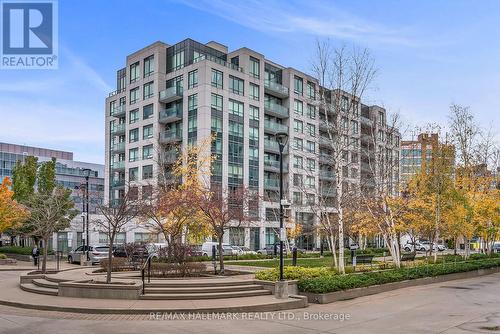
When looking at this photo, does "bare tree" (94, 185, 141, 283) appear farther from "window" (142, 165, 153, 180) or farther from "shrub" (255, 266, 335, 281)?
"window" (142, 165, 153, 180)

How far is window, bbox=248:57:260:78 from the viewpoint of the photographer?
70325 millimetres

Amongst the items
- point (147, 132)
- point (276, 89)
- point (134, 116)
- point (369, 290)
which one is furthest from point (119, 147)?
point (369, 290)

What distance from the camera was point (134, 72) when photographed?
7394cm

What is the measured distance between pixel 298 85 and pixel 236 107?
1591 centimetres

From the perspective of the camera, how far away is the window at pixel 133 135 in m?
72.3

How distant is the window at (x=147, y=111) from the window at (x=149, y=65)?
188 inches

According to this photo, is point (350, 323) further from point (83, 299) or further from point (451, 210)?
point (451, 210)

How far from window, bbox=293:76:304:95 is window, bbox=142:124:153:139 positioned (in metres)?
23.9

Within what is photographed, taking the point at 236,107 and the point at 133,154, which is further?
the point at 133,154

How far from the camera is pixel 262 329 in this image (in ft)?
42.6

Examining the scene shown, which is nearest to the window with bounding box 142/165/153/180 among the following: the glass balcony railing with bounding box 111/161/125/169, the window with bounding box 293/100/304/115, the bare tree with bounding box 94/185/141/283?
the glass balcony railing with bounding box 111/161/125/169

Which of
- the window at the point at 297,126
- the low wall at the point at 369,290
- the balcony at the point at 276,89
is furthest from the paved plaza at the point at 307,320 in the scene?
the window at the point at 297,126

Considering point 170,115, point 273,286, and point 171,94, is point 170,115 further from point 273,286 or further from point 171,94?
point 273,286

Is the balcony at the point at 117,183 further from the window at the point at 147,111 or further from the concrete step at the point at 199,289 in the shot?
the concrete step at the point at 199,289
